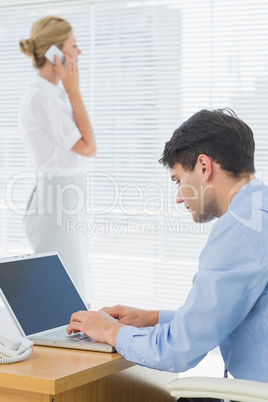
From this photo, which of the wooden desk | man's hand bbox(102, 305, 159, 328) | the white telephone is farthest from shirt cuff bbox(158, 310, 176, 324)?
the white telephone

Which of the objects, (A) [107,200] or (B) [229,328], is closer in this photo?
(B) [229,328]

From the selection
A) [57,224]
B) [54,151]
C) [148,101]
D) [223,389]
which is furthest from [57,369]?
[148,101]

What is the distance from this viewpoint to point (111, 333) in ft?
4.67

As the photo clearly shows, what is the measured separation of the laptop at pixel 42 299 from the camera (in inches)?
59.1

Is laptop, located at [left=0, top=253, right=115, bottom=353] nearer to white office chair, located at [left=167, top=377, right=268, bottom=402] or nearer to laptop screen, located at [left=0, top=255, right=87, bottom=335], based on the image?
laptop screen, located at [left=0, top=255, right=87, bottom=335]

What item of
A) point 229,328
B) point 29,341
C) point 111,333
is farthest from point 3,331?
point 229,328

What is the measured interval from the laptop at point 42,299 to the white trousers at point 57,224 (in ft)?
4.36

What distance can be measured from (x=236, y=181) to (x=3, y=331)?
0.66 metres

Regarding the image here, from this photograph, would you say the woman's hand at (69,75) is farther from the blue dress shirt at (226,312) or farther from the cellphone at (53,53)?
the blue dress shirt at (226,312)

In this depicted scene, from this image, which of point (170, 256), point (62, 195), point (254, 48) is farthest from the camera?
point (170, 256)

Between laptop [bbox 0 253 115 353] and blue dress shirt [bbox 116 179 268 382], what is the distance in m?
0.15

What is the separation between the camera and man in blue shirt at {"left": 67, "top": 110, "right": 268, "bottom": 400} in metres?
1.29

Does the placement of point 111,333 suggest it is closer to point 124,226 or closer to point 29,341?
point 29,341

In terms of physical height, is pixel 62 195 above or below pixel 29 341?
above
